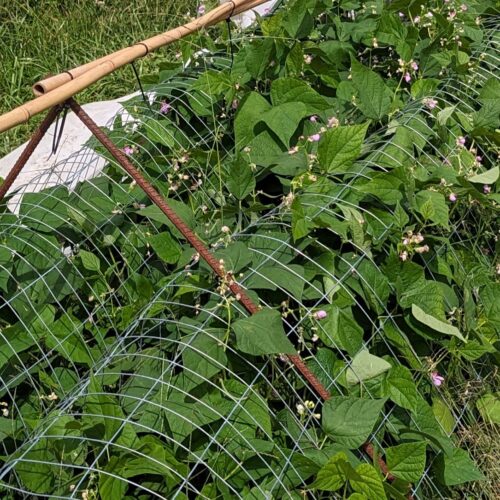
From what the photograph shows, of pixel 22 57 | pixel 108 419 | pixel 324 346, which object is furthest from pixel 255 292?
pixel 22 57

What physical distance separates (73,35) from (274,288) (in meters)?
3.11

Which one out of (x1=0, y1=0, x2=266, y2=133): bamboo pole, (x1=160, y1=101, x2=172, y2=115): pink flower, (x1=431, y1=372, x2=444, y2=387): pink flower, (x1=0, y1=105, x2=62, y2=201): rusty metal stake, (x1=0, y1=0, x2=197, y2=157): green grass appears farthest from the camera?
(x1=0, y1=0, x2=197, y2=157): green grass

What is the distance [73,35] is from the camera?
166 inches

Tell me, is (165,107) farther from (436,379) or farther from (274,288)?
(436,379)

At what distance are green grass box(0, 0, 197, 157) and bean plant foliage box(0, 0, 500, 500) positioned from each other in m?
1.85

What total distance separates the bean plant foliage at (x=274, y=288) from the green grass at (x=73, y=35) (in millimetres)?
1854

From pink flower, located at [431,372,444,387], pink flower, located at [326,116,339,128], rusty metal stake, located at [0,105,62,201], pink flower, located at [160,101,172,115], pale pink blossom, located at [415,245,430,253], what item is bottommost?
pink flower, located at [431,372,444,387]

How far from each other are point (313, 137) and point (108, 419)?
0.81 m

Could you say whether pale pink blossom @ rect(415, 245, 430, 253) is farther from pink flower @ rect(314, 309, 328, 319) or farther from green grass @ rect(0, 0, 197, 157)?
green grass @ rect(0, 0, 197, 157)

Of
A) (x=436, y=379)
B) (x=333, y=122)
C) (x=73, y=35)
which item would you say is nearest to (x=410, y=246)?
(x=436, y=379)

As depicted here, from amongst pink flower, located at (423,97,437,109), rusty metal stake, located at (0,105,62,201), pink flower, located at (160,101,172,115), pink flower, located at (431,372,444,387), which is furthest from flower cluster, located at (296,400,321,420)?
pink flower, located at (160,101,172,115)

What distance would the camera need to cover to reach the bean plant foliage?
1365 mm

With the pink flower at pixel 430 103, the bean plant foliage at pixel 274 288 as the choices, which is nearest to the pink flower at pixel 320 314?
the bean plant foliage at pixel 274 288

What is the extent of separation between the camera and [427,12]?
2.33 metres
